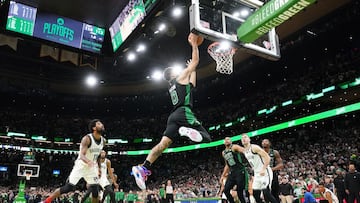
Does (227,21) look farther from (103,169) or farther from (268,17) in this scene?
(103,169)

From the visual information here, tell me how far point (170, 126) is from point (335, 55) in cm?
1896

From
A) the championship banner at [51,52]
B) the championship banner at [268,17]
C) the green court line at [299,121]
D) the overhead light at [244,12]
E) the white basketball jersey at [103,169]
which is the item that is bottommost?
the white basketball jersey at [103,169]

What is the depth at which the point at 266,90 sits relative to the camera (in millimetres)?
25172

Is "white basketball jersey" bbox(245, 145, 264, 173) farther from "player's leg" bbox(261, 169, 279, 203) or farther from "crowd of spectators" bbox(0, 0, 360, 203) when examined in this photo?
"crowd of spectators" bbox(0, 0, 360, 203)

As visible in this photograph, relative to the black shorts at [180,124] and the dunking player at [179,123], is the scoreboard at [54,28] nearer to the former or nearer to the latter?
the dunking player at [179,123]

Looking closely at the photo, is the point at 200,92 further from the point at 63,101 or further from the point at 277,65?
the point at 63,101

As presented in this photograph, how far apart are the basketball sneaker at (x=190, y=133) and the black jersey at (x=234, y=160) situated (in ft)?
9.07

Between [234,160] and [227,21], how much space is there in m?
3.15

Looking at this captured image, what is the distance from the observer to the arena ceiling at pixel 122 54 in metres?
13.9

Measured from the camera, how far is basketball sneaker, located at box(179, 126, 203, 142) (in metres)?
5.11

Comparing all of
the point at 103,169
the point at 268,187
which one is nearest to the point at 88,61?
the point at 103,169

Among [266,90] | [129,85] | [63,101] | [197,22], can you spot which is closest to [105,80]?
[129,85]

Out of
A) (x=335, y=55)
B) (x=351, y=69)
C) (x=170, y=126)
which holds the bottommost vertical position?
(x=170, y=126)

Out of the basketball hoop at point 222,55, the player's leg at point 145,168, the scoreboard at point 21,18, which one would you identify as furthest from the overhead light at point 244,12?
the scoreboard at point 21,18
